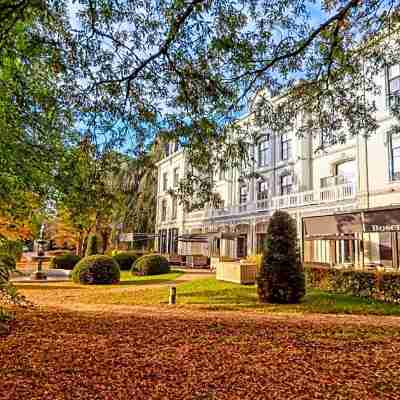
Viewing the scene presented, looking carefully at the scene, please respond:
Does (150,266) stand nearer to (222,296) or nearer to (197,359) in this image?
(222,296)

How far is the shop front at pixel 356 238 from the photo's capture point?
10.8m

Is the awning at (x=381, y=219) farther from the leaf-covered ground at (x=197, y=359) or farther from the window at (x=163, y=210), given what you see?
the window at (x=163, y=210)

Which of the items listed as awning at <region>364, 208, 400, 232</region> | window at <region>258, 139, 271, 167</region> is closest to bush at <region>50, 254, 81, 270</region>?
window at <region>258, 139, 271, 167</region>

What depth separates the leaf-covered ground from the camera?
339cm

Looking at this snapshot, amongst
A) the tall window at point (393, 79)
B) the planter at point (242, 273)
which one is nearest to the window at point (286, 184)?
the tall window at point (393, 79)

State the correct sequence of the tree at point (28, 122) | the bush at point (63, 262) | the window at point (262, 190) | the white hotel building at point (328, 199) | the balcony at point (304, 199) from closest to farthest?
1. the tree at point (28, 122)
2. the white hotel building at point (328, 199)
3. the balcony at point (304, 199)
4. the bush at point (63, 262)
5. the window at point (262, 190)

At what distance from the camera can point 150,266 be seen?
63.3ft

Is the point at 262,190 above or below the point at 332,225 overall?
above

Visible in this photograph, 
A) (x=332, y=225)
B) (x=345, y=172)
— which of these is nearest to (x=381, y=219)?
(x=332, y=225)

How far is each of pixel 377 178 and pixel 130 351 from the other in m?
15.7

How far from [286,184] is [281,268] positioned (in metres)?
15.6

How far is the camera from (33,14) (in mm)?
4914

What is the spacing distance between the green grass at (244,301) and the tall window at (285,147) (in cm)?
1402

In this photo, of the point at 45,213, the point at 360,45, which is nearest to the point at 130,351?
the point at 45,213
